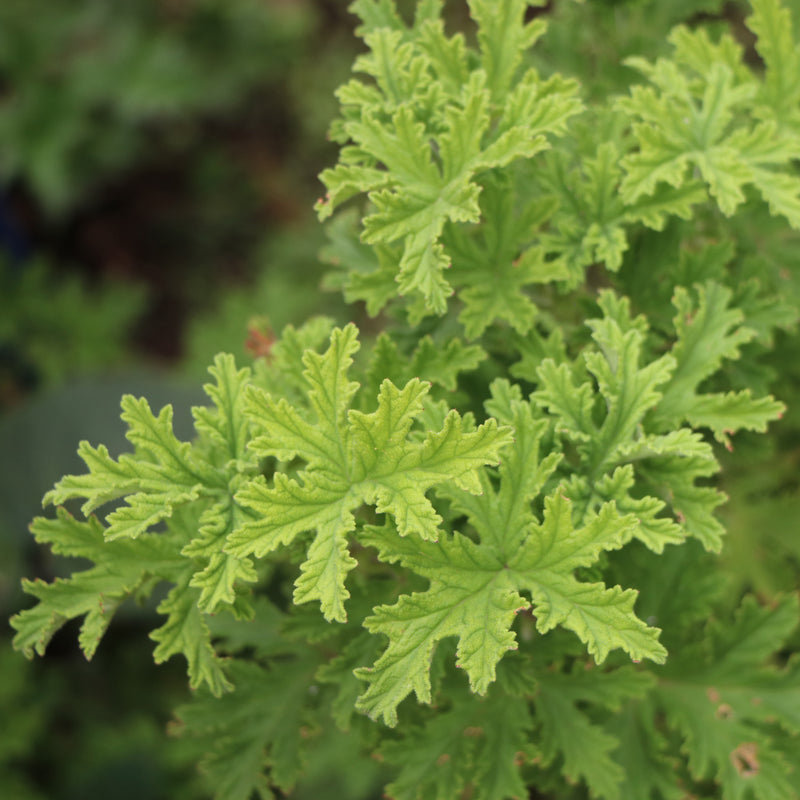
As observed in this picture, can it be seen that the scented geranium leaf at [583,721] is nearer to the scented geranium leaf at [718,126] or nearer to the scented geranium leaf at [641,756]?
the scented geranium leaf at [641,756]

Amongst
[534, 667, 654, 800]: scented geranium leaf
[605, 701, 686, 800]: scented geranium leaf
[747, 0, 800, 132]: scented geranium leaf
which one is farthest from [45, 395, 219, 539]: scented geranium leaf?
[747, 0, 800, 132]: scented geranium leaf

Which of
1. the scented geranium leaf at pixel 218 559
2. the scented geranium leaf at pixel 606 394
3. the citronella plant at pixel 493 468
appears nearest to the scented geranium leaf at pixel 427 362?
the citronella plant at pixel 493 468

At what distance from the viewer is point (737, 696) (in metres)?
1.89

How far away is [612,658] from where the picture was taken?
71.1 inches

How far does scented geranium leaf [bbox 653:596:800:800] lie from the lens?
180cm

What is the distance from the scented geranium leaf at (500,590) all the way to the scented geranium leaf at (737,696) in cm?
64

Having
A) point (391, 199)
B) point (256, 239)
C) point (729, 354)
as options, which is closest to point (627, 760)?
point (729, 354)

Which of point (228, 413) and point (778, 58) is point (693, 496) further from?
point (778, 58)

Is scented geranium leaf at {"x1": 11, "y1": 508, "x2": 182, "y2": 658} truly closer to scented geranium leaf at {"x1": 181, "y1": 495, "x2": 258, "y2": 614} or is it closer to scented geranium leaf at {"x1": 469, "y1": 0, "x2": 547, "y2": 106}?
scented geranium leaf at {"x1": 181, "y1": 495, "x2": 258, "y2": 614}

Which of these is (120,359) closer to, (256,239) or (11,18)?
(256,239)

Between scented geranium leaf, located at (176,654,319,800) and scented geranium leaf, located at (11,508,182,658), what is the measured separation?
31 centimetres

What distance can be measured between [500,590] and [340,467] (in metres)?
0.33

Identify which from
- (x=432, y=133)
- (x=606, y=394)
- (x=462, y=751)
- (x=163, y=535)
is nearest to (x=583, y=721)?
(x=462, y=751)

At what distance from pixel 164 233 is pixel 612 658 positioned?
3988 mm
